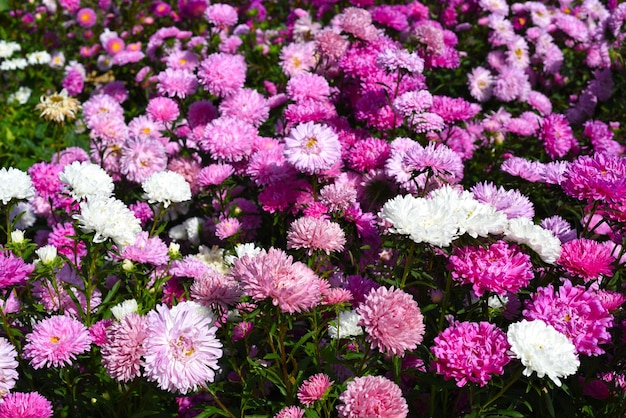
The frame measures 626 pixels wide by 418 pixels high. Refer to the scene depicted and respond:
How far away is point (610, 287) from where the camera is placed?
2.11 m

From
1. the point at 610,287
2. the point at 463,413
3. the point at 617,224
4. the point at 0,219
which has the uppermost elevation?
the point at 617,224

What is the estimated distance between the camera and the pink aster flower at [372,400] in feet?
5.00

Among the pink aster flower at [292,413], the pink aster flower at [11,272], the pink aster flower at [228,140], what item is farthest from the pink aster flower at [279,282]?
the pink aster flower at [228,140]

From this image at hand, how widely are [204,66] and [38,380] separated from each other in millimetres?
1754

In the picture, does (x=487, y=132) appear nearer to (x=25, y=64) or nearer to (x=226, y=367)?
(x=226, y=367)

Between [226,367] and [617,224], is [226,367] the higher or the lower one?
the lower one

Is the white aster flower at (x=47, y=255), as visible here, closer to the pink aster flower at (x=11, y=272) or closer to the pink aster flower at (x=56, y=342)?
the pink aster flower at (x=11, y=272)

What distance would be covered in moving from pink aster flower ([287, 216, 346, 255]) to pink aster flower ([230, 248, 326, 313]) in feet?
1.04

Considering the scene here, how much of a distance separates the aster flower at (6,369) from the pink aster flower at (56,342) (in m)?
0.05

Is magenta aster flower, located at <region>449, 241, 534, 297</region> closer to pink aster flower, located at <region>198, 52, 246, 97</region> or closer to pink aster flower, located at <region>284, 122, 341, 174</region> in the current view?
pink aster flower, located at <region>284, 122, 341, 174</region>

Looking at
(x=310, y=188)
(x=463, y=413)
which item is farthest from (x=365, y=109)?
(x=463, y=413)

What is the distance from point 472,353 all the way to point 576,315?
36 cm

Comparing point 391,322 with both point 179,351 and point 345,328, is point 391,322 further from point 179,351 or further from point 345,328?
point 179,351

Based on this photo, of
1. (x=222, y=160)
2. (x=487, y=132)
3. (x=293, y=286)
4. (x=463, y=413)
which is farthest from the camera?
(x=487, y=132)
